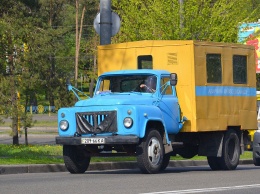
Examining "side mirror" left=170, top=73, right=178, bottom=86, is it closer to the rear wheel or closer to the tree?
the rear wheel

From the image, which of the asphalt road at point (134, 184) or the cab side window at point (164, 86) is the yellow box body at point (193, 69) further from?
the asphalt road at point (134, 184)

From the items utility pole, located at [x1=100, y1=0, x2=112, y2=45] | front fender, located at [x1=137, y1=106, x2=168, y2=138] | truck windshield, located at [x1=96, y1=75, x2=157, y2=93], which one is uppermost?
utility pole, located at [x1=100, y1=0, x2=112, y2=45]

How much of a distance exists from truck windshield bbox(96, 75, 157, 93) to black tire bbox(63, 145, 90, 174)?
1.57 metres

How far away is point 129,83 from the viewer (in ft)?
65.8

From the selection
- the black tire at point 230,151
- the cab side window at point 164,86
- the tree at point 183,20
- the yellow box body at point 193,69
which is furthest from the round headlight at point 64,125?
the tree at point 183,20

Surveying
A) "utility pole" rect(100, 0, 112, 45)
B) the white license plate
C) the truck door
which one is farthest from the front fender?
"utility pole" rect(100, 0, 112, 45)

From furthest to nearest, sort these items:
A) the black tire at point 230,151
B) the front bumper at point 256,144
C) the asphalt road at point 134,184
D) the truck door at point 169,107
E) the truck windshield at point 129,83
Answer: the front bumper at point 256,144
the black tire at point 230,151
the truck windshield at point 129,83
the truck door at point 169,107
the asphalt road at point 134,184

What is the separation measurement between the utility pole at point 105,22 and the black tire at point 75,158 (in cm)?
407

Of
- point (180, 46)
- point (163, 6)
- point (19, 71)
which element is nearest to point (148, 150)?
point (180, 46)

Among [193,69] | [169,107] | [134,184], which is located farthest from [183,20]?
[134,184]

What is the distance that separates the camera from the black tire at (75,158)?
1942cm

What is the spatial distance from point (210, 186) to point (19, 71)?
770 inches

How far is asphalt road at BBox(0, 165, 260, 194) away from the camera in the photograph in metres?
13.9

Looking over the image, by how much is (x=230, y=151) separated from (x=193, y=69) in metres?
2.66
